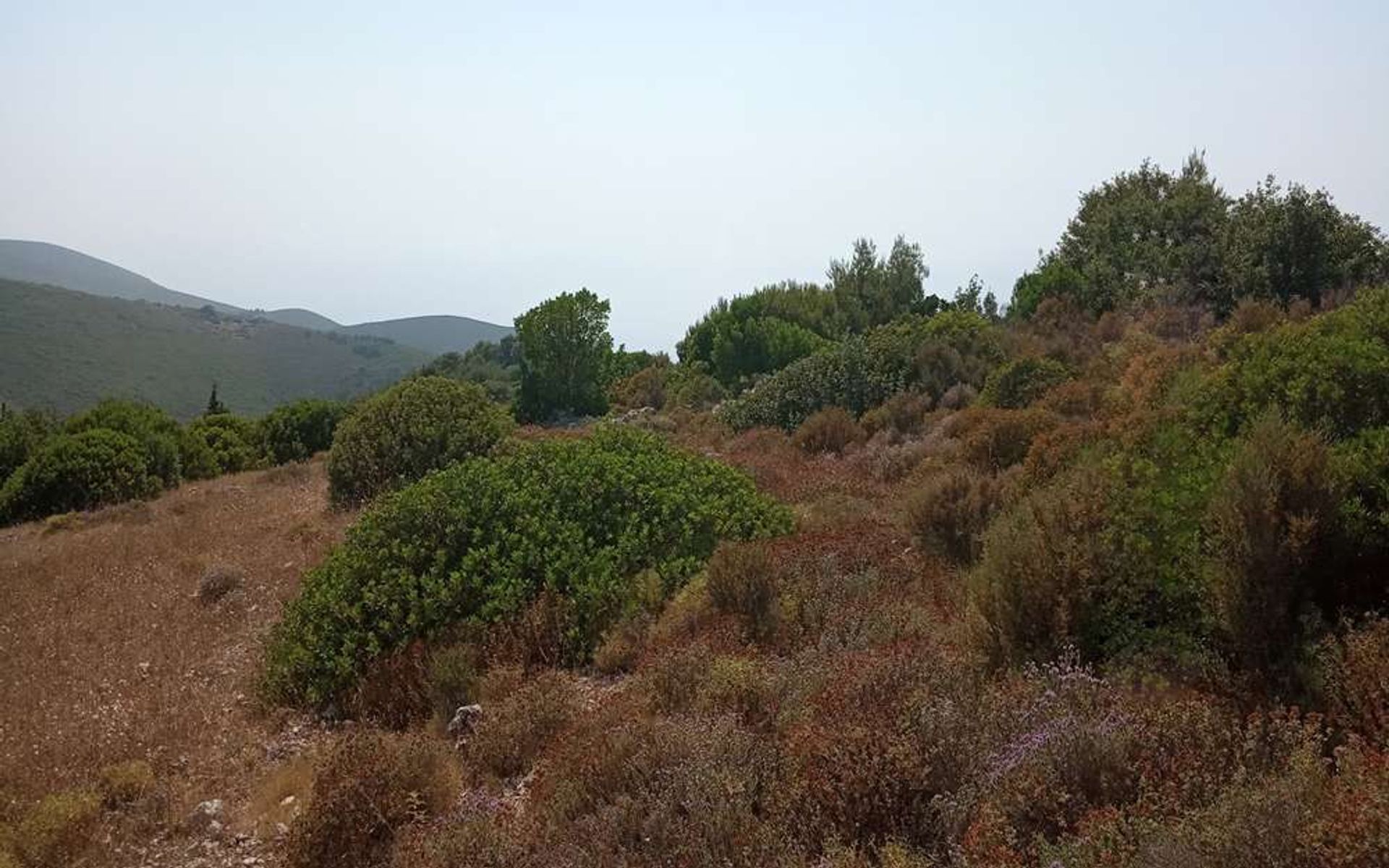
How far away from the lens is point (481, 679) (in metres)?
6.03

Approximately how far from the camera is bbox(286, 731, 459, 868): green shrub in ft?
13.9

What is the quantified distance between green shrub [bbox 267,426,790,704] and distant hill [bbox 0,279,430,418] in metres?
82.1

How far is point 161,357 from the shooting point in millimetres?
103812

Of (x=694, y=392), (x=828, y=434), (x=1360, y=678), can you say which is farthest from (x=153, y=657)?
(x=694, y=392)

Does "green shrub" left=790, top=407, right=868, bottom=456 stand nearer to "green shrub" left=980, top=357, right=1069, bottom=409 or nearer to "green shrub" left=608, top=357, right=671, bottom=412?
"green shrub" left=980, top=357, right=1069, bottom=409

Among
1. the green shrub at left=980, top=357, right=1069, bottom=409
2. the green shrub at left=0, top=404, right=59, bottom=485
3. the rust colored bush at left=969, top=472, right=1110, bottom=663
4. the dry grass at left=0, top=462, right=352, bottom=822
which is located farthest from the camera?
A: the green shrub at left=0, top=404, right=59, bottom=485

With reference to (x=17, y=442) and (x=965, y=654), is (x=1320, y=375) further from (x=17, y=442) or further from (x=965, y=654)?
(x=17, y=442)

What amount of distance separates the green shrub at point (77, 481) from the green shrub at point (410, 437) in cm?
744

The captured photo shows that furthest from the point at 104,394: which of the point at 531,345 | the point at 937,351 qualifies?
the point at 937,351

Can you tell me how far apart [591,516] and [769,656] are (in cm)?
259

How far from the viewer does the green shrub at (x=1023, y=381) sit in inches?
528

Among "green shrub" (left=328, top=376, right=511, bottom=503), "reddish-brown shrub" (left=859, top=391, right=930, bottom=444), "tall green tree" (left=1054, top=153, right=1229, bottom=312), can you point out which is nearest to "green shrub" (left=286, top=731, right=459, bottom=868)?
"green shrub" (left=328, top=376, right=511, bottom=503)

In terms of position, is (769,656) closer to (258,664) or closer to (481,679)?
(481,679)

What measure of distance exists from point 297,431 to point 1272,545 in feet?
83.7
